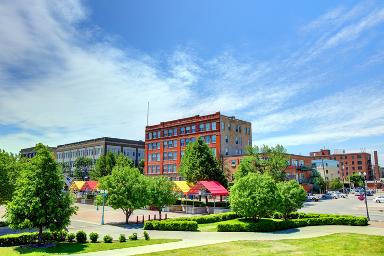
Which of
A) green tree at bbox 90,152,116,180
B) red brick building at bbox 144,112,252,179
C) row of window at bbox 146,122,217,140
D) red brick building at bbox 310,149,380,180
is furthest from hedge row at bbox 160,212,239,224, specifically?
red brick building at bbox 310,149,380,180

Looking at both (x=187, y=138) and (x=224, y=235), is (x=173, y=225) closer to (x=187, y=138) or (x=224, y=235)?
(x=224, y=235)

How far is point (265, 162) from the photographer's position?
211 ft

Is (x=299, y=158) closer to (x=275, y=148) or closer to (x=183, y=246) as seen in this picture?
(x=275, y=148)

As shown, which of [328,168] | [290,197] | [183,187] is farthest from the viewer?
[328,168]

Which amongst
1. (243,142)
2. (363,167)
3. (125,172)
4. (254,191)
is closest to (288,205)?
→ (254,191)

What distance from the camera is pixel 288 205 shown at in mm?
38156

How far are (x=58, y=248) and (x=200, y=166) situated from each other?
36.5 meters

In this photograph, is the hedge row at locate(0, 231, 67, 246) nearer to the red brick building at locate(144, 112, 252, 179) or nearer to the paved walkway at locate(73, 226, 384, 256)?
the paved walkway at locate(73, 226, 384, 256)

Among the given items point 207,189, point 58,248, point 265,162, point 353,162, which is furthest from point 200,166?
point 353,162

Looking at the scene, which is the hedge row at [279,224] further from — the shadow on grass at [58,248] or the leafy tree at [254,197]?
the shadow on grass at [58,248]

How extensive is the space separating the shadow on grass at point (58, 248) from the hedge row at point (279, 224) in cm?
1358

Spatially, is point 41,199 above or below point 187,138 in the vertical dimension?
below

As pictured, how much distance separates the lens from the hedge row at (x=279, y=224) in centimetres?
3275

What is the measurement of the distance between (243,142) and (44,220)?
67263 millimetres
